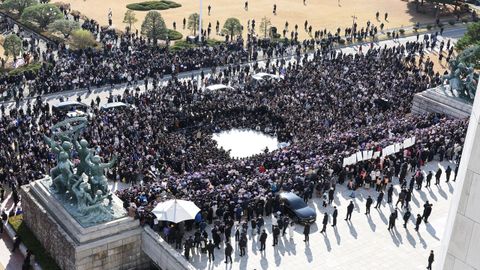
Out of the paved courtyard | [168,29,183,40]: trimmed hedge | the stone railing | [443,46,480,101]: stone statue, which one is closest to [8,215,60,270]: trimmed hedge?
the stone railing

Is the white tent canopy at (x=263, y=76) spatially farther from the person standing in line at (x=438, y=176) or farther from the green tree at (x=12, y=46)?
the green tree at (x=12, y=46)

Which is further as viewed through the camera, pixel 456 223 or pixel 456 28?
pixel 456 28

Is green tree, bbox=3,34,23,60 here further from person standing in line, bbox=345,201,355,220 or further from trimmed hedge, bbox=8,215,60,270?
person standing in line, bbox=345,201,355,220

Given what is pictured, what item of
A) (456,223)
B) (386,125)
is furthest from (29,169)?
(456,223)

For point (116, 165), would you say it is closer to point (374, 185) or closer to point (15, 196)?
point (15, 196)

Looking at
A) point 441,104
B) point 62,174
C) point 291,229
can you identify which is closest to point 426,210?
point 291,229

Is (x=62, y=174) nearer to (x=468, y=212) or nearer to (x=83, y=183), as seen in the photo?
(x=83, y=183)

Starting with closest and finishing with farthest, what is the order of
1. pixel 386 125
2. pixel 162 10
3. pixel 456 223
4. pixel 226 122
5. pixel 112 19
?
1. pixel 456 223
2. pixel 386 125
3. pixel 226 122
4. pixel 112 19
5. pixel 162 10

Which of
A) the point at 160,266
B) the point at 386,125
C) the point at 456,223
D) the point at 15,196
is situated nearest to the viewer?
the point at 456,223

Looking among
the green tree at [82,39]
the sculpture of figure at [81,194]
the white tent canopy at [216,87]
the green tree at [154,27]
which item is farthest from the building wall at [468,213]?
the green tree at [154,27]
